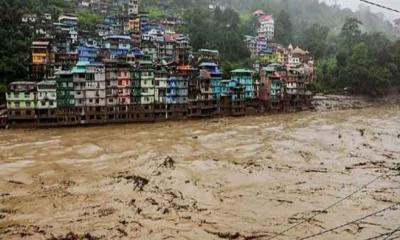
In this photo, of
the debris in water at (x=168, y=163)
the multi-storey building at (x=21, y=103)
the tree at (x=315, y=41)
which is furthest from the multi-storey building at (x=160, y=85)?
the tree at (x=315, y=41)

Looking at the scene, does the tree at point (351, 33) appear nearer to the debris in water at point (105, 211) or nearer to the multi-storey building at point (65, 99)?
the multi-storey building at point (65, 99)

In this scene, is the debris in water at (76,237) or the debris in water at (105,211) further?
the debris in water at (105,211)

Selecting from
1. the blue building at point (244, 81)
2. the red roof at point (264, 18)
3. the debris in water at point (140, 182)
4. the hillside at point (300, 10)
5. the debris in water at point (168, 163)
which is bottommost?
the debris in water at point (140, 182)

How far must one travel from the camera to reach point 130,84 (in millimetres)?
32156

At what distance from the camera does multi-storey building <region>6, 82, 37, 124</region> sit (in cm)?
2897

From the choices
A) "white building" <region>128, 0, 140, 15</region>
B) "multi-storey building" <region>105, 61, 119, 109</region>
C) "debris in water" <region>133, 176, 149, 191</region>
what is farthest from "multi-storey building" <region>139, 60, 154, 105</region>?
"white building" <region>128, 0, 140, 15</region>

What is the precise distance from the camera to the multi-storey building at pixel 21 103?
29.0 m

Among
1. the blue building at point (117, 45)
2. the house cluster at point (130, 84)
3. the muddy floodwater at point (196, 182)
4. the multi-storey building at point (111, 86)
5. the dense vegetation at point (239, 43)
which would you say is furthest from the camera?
the blue building at point (117, 45)

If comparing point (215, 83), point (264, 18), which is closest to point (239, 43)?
point (264, 18)

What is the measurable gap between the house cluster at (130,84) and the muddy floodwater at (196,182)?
2152 millimetres

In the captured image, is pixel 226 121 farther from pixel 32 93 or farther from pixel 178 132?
pixel 32 93

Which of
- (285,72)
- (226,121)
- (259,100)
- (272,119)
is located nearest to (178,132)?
(226,121)

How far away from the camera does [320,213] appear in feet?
45.4

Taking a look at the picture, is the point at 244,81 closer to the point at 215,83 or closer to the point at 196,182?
the point at 215,83
